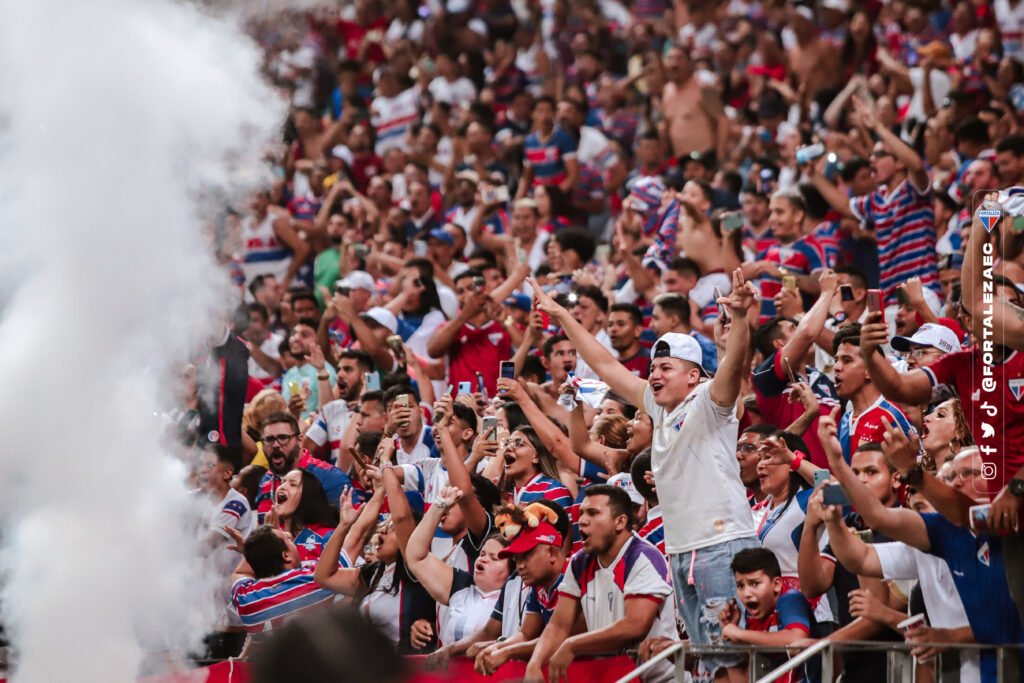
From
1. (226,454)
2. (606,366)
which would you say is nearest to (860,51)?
(226,454)

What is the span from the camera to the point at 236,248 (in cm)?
1530

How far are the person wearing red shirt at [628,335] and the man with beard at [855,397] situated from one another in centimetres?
186

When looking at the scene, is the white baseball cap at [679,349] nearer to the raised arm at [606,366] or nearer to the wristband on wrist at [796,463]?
the raised arm at [606,366]

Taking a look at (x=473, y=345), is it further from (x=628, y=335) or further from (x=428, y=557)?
(x=428, y=557)

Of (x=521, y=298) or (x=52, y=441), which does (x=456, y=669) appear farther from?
(x=521, y=298)

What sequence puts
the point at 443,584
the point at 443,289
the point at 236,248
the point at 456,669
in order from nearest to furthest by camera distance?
the point at 456,669 < the point at 443,584 < the point at 443,289 < the point at 236,248

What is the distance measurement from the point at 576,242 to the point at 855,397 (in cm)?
463

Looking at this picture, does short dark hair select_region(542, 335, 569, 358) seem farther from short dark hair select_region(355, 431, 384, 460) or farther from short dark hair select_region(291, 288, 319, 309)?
short dark hair select_region(291, 288, 319, 309)

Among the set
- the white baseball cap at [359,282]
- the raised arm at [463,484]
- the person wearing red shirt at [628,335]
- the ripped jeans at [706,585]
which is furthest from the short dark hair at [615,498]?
the white baseball cap at [359,282]

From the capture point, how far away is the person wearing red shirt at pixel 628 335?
387 inches

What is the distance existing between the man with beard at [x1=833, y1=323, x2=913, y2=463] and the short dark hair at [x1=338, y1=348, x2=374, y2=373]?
4.67 meters

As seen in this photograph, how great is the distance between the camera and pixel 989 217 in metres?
6.33

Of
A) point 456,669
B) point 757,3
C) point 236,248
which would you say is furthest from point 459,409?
point 757,3

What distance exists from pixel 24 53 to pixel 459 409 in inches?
136
